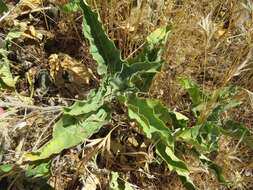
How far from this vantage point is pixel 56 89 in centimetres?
178

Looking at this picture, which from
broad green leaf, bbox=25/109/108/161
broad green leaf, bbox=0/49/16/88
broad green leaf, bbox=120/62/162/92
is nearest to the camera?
broad green leaf, bbox=25/109/108/161

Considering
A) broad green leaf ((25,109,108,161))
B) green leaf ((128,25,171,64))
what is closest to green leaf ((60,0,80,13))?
green leaf ((128,25,171,64))

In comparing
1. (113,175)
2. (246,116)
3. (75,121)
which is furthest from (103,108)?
(246,116)

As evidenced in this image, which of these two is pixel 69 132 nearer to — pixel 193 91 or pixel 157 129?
pixel 157 129

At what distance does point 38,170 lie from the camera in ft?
4.99

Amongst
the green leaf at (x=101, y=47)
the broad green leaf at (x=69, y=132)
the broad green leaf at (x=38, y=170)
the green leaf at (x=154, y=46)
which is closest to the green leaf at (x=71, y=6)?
the green leaf at (x=101, y=47)

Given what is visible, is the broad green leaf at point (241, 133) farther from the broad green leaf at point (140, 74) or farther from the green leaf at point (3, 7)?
the green leaf at point (3, 7)

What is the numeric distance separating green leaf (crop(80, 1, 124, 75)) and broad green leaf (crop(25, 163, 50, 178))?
337 mm

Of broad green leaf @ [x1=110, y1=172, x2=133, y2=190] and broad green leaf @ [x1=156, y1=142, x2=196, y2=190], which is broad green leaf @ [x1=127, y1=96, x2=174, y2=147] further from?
broad green leaf @ [x1=110, y1=172, x2=133, y2=190]

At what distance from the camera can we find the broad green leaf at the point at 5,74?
1.73m

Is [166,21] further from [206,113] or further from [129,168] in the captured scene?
[129,168]

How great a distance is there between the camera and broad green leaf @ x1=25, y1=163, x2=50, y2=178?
59.5 inches

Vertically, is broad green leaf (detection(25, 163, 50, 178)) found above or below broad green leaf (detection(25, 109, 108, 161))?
below

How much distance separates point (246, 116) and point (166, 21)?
44 cm
